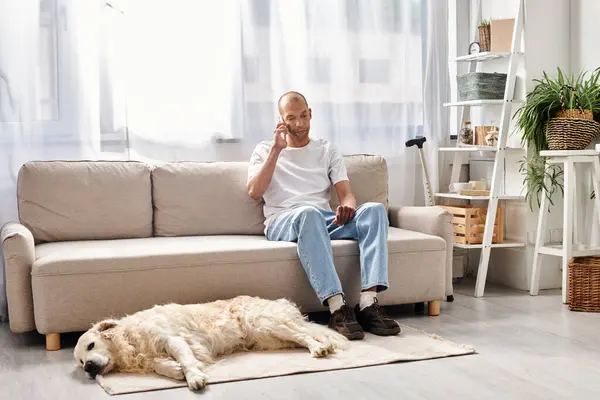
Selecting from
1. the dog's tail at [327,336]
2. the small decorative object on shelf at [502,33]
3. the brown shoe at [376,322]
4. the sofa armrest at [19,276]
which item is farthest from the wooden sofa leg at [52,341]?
the small decorative object on shelf at [502,33]

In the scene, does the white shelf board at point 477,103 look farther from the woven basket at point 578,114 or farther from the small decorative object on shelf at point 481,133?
the woven basket at point 578,114

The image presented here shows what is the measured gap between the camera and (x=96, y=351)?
289cm

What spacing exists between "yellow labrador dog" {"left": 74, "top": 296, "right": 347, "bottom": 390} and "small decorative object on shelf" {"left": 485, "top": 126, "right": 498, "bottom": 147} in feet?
5.81

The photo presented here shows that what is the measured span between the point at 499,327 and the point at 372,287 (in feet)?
1.98

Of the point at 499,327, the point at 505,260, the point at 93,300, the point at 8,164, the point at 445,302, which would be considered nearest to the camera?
the point at 93,300

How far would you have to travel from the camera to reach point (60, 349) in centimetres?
341

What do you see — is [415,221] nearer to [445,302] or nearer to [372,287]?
[445,302]

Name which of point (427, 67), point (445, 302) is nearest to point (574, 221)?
point (445, 302)

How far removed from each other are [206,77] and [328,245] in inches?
51.6

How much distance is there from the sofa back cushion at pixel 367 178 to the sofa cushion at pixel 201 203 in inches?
19.1

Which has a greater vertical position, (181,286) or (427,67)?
(427,67)

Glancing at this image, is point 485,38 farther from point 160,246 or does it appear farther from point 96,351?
point 96,351

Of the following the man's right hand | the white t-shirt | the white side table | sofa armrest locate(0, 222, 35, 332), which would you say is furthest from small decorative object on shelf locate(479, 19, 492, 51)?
sofa armrest locate(0, 222, 35, 332)

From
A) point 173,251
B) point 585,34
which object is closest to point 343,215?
point 173,251
